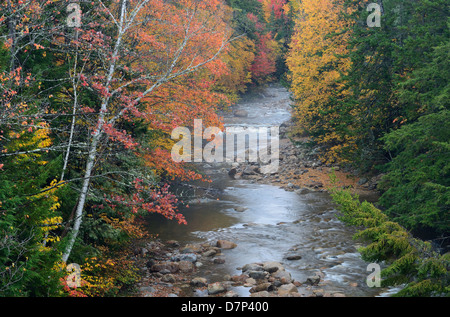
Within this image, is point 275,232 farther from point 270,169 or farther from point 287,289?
point 270,169

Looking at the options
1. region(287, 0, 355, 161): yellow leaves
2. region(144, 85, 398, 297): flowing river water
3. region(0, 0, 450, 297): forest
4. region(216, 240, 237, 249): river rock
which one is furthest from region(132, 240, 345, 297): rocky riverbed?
region(287, 0, 355, 161): yellow leaves

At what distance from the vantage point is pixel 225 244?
13922mm

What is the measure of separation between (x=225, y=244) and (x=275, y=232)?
2.55 metres

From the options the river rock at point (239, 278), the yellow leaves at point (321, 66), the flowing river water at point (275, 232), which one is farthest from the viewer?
the yellow leaves at point (321, 66)

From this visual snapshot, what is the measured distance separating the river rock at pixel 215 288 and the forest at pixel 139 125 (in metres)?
1.99

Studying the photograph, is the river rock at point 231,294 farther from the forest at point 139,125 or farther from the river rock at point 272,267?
the forest at point 139,125

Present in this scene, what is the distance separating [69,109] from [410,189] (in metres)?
10.1

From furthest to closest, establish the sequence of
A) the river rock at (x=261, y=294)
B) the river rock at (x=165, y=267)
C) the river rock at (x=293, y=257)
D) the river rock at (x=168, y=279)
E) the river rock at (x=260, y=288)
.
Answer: the river rock at (x=293, y=257) → the river rock at (x=165, y=267) → the river rock at (x=168, y=279) → the river rock at (x=260, y=288) → the river rock at (x=261, y=294)

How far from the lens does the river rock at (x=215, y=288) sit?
10041 mm

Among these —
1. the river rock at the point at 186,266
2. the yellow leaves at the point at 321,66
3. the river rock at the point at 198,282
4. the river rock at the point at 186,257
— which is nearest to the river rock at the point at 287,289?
the river rock at the point at 198,282

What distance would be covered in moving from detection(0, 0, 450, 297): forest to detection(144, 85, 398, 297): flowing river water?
137 centimetres

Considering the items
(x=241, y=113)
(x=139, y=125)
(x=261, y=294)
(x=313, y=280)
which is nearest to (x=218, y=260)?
(x=261, y=294)

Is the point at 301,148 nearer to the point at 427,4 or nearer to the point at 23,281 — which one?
the point at 427,4
